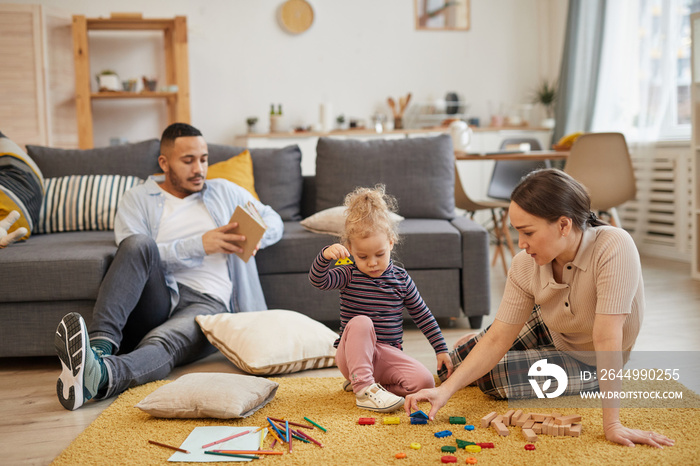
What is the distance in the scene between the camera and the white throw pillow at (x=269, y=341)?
90.3 inches

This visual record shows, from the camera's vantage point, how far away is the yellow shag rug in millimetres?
1575

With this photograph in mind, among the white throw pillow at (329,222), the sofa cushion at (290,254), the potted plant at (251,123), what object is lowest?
the sofa cushion at (290,254)

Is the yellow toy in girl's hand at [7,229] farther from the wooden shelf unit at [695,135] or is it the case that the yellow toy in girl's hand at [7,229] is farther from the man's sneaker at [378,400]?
the wooden shelf unit at [695,135]

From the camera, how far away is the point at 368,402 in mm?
1911

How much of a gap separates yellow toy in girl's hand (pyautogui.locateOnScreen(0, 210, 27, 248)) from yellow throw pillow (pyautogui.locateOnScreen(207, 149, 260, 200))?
860mm

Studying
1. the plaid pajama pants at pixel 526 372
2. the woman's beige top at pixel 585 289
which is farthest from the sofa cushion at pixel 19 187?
the woman's beige top at pixel 585 289

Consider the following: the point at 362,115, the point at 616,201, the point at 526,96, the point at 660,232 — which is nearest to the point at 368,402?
the point at 616,201

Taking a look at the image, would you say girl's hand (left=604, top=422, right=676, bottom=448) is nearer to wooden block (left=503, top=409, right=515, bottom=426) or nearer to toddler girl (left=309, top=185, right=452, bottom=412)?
wooden block (left=503, top=409, right=515, bottom=426)

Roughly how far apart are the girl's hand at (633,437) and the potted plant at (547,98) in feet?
15.6

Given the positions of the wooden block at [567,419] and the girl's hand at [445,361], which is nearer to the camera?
the wooden block at [567,419]

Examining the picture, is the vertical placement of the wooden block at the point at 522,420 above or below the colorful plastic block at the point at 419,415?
below

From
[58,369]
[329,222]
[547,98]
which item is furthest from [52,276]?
[547,98]

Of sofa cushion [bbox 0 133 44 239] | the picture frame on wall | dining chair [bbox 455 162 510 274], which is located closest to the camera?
sofa cushion [bbox 0 133 44 239]

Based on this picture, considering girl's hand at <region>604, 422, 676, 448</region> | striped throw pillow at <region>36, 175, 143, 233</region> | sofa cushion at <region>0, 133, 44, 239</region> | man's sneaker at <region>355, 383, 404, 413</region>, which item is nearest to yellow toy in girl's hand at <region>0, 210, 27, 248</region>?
sofa cushion at <region>0, 133, 44, 239</region>
